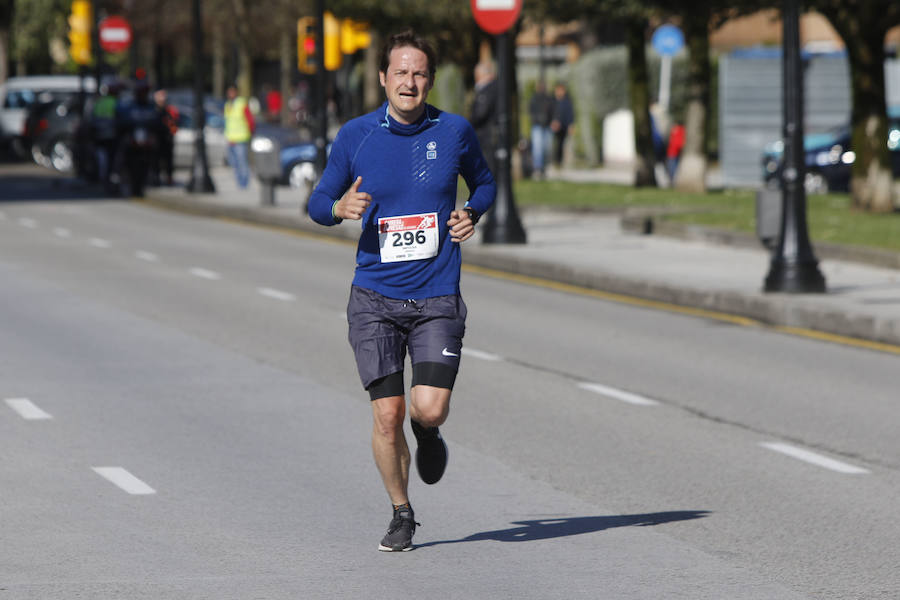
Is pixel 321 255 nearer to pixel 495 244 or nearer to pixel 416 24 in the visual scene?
pixel 495 244

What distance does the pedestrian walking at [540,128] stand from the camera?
39834mm

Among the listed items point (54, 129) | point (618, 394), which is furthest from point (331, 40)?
point (618, 394)

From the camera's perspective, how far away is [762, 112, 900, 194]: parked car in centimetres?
3366

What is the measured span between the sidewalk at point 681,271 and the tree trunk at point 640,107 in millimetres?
5875

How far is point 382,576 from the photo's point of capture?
671cm

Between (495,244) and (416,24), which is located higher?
(416,24)

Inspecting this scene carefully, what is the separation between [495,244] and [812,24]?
46.5 metres

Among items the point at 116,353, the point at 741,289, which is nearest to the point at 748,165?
the point at 741,289

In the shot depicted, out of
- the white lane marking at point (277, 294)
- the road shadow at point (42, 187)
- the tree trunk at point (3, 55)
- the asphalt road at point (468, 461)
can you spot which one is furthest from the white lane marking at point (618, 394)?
the tree trunk at point (3, 55)

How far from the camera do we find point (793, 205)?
1664cm

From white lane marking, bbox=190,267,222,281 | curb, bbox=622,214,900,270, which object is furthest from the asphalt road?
curb, bbox=622,214,900,270

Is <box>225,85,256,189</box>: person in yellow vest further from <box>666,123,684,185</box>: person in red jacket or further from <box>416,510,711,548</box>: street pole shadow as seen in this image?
<box>416,510,711,548</box>: street pole shadow

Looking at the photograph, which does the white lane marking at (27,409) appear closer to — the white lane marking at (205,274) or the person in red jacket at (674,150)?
the white lane marking at (205,274)

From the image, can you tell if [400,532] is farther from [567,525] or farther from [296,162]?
[296,162]
